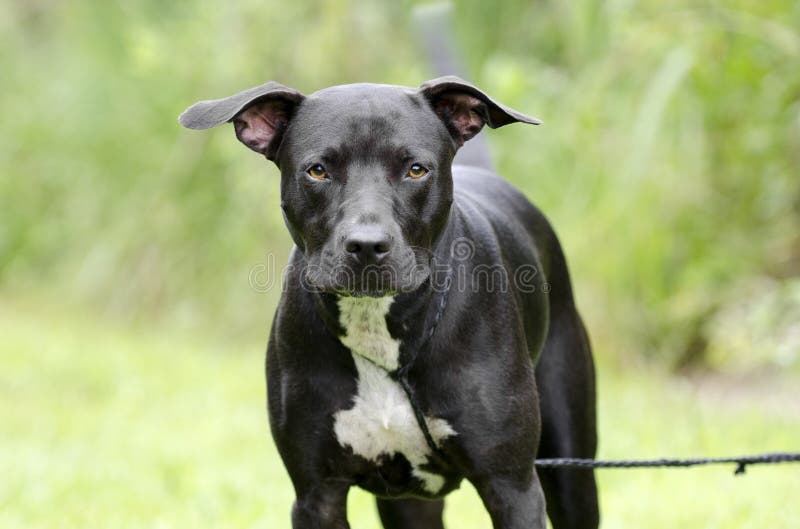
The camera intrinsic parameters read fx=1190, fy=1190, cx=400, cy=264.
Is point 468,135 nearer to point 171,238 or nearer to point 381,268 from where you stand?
point 381,268

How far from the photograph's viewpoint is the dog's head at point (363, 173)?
114 inches

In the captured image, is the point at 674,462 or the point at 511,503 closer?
the point at 511,503

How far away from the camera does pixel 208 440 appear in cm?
644

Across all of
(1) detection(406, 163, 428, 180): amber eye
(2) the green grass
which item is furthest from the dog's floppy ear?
(2) the green grass

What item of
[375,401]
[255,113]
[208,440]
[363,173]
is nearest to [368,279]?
[363,173]

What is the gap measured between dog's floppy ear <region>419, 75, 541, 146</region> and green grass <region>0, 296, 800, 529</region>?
206 cm

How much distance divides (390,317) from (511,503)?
0.58m

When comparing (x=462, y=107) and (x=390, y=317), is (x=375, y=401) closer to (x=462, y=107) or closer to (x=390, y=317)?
(x=390, y=317)

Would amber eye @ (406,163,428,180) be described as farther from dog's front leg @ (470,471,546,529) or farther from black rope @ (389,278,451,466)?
dog's front leg @ (470,471,546,529)

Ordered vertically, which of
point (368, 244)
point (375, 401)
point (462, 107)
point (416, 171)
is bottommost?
point (375, 401)

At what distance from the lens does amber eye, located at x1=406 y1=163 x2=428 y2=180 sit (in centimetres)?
304

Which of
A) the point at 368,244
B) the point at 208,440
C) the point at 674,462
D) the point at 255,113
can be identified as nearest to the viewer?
the point at 368,244

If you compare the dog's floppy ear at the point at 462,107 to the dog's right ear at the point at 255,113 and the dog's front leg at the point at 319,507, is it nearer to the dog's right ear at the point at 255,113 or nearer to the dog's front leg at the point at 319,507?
the dog's right ear at the point at 255,113

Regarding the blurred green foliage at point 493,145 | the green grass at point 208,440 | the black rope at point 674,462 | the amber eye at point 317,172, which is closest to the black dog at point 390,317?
the amber eye at point 317,172
